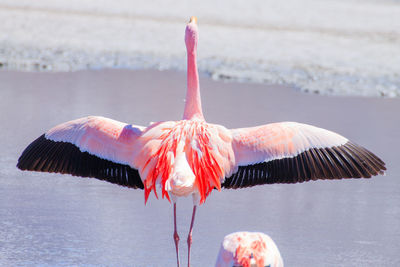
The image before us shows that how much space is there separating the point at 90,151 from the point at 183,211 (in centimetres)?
123

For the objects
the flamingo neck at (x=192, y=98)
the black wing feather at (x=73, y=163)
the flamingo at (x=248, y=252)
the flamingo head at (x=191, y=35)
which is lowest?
the flamingo at (x=248, y=252)

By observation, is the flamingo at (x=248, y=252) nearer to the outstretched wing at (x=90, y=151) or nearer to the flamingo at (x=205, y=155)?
the flamingo at (x=205, y=155)

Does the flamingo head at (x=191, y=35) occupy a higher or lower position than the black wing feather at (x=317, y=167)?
higher

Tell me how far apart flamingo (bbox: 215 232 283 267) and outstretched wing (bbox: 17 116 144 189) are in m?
1.12

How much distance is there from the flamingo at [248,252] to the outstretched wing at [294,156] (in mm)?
876

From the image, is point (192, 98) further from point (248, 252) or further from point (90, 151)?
point (248, 252)

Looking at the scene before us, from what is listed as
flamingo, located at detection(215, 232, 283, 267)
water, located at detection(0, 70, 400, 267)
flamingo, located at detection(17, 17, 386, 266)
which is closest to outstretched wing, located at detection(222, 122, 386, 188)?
flamingo, located at detection(17, 17, 386, 266)

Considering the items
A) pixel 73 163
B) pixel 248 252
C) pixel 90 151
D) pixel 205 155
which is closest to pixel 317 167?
pixel 205 155

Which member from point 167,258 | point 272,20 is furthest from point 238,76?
point 167,258

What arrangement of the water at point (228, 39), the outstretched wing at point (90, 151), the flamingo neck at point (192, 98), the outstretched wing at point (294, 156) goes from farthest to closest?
1. the water at point (228, 39)
2. the flamingo neck at point (192, 98)
3. the outstretched wing at point (90, 151)
4. the outstretched wing at point (294, 156)

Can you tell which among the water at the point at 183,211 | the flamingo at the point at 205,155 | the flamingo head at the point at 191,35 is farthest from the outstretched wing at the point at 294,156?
the flamingo head at the point at 191,35

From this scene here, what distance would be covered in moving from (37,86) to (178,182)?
5.69 metres

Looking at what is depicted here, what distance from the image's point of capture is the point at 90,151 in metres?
5.04

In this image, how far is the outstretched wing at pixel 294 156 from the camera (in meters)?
4.84
